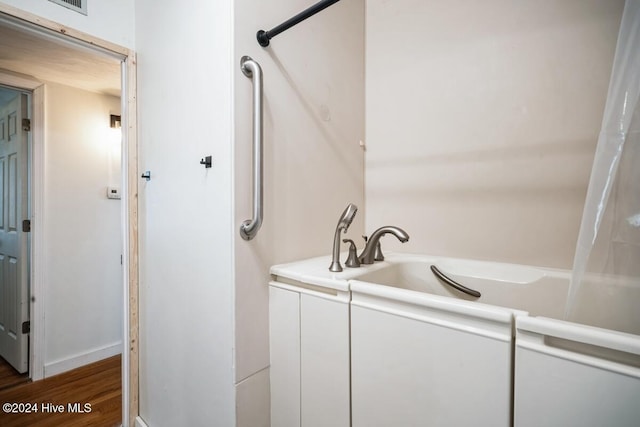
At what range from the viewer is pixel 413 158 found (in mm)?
1589

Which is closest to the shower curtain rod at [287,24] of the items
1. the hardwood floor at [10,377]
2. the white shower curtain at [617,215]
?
the white shower curtain at [617,215]

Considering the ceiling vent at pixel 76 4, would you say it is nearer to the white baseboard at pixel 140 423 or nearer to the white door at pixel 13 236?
the white door at pixel 13 236

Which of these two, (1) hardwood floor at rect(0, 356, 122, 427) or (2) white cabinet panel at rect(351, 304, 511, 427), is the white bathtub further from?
(1) hardwood floor at rect(0, 356, 122, 427)

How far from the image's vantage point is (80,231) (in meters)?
2.23

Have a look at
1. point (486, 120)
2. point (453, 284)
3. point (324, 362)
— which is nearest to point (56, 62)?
point (324, 362)

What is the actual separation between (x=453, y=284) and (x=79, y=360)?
9.11ft

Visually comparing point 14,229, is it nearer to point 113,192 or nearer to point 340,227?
point 113,192

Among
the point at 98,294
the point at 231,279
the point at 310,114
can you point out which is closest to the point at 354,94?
the point at 310,114

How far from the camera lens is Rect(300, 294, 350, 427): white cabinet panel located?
0.93 m

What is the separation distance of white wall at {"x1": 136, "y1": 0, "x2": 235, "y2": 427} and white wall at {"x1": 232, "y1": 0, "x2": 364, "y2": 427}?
2.1 inches

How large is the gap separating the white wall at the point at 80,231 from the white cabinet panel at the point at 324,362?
2.17 m

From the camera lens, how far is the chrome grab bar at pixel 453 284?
125cm

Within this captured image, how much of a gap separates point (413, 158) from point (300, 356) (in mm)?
1160

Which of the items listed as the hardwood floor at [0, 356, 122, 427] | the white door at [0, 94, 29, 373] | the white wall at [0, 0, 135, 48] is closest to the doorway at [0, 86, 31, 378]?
the white door at [0, 94, 29, 373]
